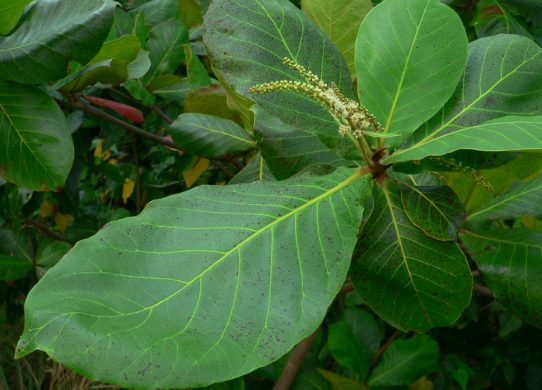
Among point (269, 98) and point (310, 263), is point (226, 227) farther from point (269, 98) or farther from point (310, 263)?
point (269, 98)

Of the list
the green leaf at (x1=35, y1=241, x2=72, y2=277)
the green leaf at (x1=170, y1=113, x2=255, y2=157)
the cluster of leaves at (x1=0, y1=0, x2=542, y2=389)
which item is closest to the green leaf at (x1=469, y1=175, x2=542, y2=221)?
the cluster of leaves at (x1=0, y1=0, x2=542, y2=389)

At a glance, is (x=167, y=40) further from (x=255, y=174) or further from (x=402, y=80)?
(x=402, y=80)

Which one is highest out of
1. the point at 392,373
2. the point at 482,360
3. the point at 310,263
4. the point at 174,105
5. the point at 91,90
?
the point at 310,263

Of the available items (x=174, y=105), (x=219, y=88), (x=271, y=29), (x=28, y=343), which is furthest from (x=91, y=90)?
(x=28, y=343)

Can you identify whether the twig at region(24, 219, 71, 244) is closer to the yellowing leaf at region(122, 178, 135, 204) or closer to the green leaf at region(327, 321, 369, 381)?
the yellowing leaf at region(122, 178, 135, 204)

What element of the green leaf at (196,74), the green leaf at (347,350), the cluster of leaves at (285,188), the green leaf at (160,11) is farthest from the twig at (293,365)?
the green leaf at (160,11)

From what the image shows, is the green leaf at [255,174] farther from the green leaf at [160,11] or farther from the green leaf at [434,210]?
the green leaf at [160,11]
